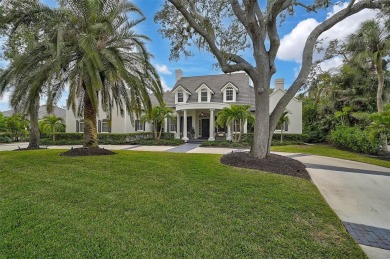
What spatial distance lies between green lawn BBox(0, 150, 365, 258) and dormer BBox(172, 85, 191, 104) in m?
18.4

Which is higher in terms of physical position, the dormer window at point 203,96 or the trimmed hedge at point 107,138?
the dormer window at point 203,96

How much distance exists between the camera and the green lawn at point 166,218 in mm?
2947

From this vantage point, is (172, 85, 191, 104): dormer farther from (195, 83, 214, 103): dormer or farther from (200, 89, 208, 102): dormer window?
(200, 89, 208, 102): dormer window

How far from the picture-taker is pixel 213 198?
191 inches

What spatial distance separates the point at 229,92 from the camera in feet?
77.0

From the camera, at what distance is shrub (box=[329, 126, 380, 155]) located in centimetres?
1287

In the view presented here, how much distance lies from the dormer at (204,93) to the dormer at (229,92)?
4.82 ft

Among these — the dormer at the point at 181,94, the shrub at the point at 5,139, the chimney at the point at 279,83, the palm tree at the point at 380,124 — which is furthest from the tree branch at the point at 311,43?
the shrub at the point at 5,139

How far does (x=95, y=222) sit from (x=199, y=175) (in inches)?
147

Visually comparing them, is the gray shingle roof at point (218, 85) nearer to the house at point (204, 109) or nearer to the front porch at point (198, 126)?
the house at point (204, 109)

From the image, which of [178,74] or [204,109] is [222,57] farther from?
[178,74]

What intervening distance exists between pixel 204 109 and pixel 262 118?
45.2ft

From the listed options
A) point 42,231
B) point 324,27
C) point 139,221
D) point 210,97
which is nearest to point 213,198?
point 139,221

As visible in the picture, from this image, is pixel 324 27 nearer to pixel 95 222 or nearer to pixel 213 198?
pixel 213 198
